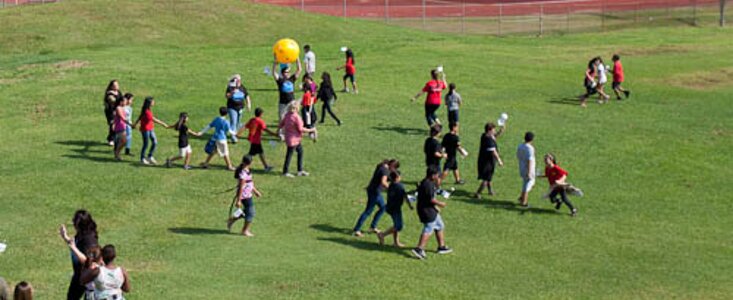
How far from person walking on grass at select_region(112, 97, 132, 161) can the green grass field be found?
73 cm

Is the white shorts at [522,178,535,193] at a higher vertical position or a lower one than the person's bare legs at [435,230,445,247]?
higher

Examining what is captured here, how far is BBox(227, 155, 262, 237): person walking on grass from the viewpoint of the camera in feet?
67.9

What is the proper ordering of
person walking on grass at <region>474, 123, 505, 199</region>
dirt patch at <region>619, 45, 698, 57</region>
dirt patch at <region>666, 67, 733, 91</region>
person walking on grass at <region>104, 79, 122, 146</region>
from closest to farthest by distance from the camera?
person walking on grass at <region>474, 123, 505, 199</region> < person walking on grass at <region>104, 79, 122, 146</region> < dirt patch at <region>666, 67, 733, 91</region> < dirt patch at <region>619, 45, 698, 57</region>

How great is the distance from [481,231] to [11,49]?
30166 millimetres

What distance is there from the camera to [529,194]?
1016 inches

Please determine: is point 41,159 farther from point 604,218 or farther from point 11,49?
point 11,49

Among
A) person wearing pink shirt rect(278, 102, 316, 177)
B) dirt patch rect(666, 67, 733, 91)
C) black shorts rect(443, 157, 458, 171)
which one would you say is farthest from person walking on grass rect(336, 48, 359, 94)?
dirt patch rect(666, 67, 733, 91)

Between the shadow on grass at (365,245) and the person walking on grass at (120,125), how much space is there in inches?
301

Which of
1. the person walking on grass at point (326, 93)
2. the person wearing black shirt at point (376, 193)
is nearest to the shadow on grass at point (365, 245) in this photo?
the person wearing black shirt at point (376, 193)

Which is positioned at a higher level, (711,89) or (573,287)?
(711,89)

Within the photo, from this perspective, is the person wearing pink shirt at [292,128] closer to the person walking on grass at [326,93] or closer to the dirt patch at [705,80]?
the person walking on grass at [326,93]

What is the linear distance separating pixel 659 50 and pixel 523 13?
23.1 meters

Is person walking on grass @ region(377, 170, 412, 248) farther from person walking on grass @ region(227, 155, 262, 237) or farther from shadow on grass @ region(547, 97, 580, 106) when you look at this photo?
shadow on grass @ region(547, 97, 580, 106)

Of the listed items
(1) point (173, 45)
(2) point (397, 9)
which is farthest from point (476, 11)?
(1) point (173, 45)
